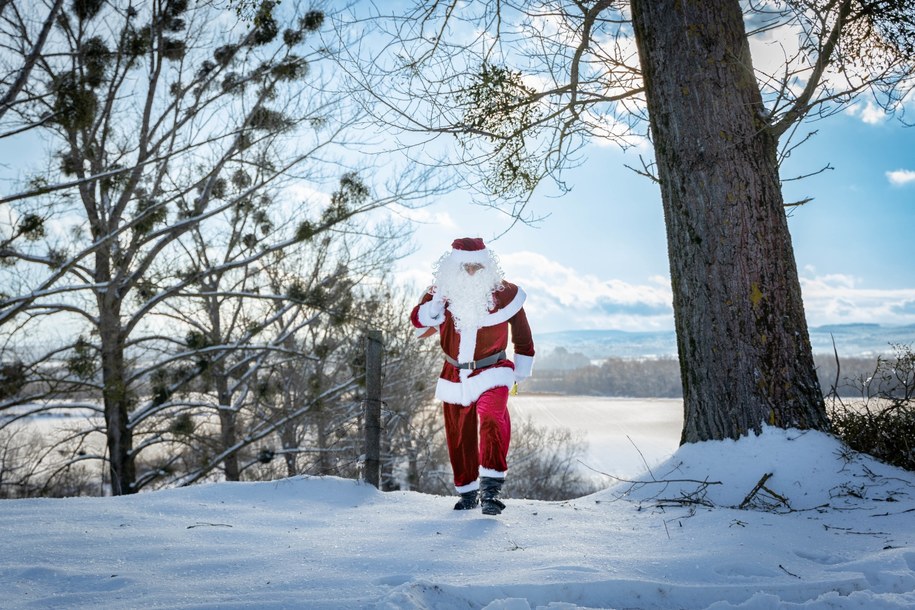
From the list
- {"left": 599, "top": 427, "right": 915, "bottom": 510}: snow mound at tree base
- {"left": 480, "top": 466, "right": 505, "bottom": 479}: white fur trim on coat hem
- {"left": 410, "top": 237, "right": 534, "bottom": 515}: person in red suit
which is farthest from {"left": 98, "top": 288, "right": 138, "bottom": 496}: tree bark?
{"left": 599, "top": 427, "right": 915, "bottom": 510}: snow mound at tree base

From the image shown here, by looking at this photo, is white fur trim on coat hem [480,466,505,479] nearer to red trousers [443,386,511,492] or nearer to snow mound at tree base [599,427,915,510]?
red trousers [443,386,511,492]

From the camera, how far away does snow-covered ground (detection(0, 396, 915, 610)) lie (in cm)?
229

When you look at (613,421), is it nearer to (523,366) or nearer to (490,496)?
(523,366)

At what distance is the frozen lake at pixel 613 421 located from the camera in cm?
7944

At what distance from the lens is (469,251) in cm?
461

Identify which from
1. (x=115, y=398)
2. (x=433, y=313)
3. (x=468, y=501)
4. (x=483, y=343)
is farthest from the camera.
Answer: (x=115, y=398)

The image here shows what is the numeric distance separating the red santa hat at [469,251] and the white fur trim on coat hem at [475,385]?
853 millimetres

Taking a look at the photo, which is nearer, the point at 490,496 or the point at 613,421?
the point at 490,496

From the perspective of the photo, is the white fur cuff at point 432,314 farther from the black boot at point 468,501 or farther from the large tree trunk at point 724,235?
the large tree trunk at point 724,235

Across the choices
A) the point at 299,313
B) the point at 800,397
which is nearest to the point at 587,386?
the point at 299,313

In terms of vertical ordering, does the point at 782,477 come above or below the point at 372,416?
below

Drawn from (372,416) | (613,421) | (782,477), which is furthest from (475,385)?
(613,421)

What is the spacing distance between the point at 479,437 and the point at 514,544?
129 cm

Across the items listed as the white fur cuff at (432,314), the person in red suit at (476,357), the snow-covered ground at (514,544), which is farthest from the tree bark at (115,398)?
the person in red suit at (476,357)
